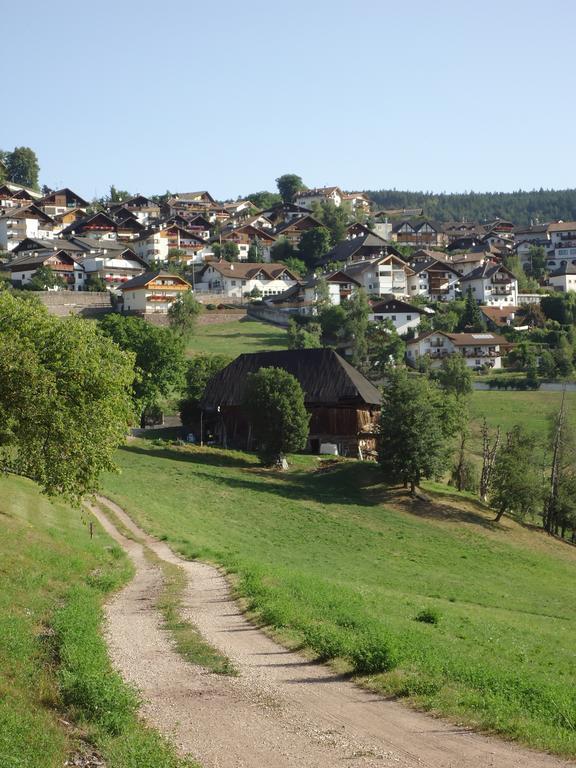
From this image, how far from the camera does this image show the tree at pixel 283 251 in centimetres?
17762

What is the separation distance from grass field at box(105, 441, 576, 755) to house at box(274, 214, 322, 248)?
121 meters

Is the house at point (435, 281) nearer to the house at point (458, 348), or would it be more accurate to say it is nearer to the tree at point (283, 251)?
the tree at point (283, 251)

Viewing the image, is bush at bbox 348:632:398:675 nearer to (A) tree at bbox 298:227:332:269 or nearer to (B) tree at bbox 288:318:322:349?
(B) tree at bbox 288:318:322:349

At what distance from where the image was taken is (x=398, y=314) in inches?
5276

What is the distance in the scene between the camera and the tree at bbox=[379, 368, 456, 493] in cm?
6044

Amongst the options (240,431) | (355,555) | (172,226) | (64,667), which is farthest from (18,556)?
(172,226)

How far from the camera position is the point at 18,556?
25891 millimetres

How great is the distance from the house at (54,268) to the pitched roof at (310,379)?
63.3 metres

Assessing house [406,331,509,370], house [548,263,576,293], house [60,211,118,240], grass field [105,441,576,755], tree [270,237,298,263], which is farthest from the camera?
tree [270,237,298,263]

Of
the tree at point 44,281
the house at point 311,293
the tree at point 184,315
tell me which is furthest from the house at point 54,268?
the house at point 311,293

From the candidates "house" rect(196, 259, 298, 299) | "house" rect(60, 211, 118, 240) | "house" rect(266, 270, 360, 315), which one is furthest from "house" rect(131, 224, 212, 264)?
"house" rect(266, 270, 360, 315)

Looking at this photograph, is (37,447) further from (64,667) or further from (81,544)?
(64,667)

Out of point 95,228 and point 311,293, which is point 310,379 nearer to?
point 311,293

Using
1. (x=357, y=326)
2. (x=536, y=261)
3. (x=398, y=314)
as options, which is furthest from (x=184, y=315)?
(x=536, y=261)
